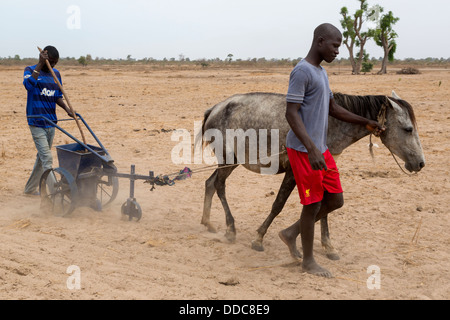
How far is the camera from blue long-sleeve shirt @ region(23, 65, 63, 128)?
6.52 m

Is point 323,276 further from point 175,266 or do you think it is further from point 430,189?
point 430,189

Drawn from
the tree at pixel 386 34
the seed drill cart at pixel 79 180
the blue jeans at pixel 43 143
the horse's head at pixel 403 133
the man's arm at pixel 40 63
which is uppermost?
the tree at pixel 386 34

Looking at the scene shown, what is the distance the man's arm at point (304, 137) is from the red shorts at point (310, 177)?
0.16m

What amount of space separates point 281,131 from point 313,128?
4.02 ft

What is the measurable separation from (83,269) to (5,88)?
65.5 feet

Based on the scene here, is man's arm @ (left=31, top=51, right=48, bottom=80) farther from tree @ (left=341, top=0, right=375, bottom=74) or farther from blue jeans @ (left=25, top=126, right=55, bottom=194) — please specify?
tree @ (left=341, top=0, right=375, bottom=74)

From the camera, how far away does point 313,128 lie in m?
4.18

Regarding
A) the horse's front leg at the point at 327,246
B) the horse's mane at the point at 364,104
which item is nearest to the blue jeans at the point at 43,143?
the horse's front leg at the point at 327,246

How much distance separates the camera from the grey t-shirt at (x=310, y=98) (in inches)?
158

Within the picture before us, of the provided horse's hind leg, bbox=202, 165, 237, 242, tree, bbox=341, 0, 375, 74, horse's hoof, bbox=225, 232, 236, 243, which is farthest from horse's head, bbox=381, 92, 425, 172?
tree, bbox=341, 0, 375, 74

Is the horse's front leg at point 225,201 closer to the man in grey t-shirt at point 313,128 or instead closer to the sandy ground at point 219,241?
the sandy ground at point 219,241

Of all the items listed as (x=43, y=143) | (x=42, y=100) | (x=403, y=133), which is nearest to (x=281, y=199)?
(x=403, y=133)
